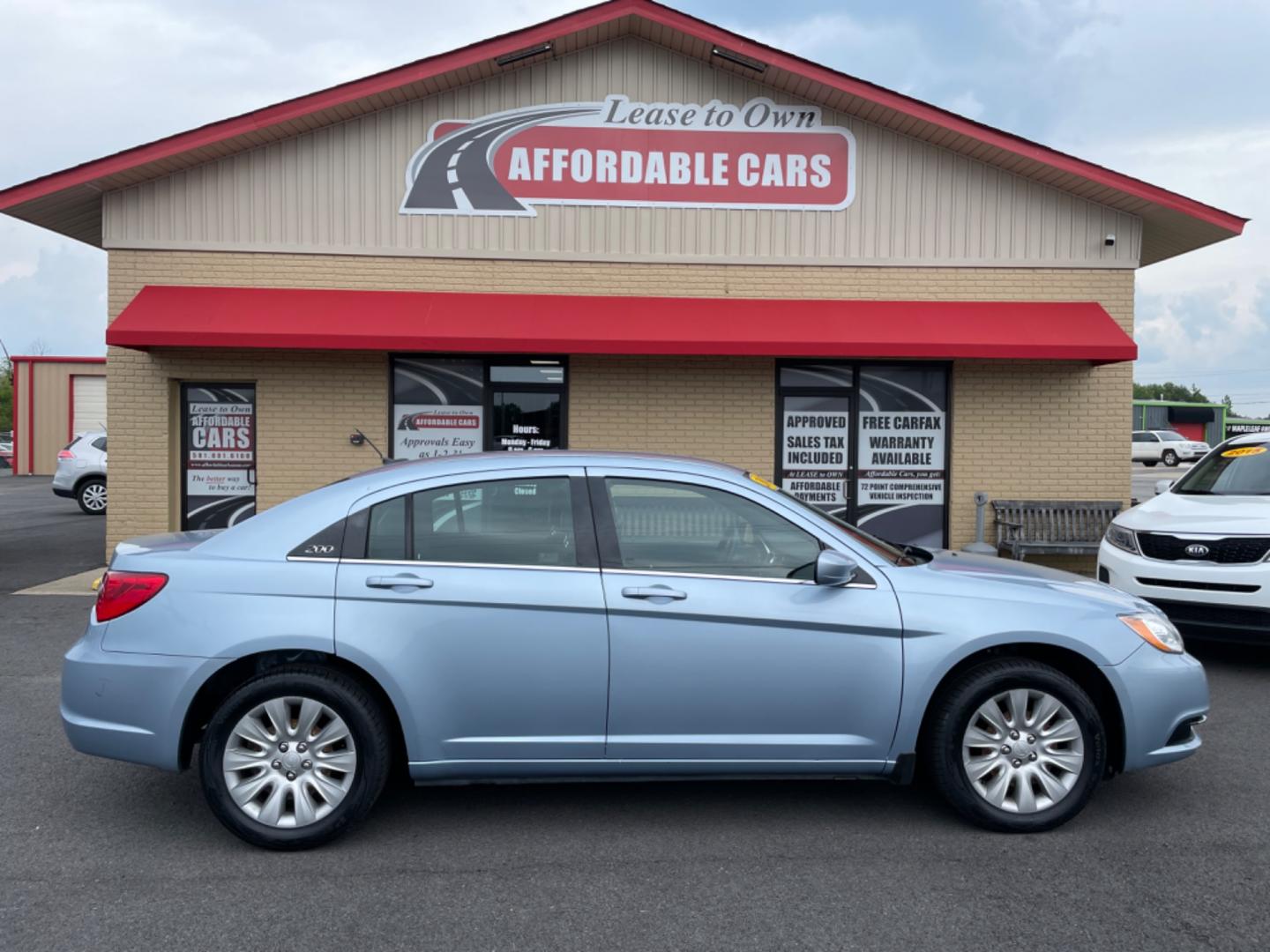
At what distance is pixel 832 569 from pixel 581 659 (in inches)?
Result: 42.8

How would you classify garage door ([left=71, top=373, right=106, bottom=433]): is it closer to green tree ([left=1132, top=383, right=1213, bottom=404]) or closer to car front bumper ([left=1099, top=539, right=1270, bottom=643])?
car front bumper ([left=1099, top=539, right=1270, bottom=643])

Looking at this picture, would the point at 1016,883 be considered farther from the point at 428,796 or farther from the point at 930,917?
the point at 428,796

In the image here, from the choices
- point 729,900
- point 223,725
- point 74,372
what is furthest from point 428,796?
point 74,372

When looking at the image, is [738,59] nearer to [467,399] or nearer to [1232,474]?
[467,399]

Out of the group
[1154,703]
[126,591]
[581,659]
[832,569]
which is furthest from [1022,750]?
[126,591]

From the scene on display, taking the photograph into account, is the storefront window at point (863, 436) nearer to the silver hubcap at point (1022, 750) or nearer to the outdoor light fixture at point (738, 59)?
the outdoor light fixture at point (738, 59)

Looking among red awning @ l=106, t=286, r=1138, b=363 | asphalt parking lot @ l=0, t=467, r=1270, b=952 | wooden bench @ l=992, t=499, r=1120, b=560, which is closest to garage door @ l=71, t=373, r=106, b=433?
red awning @ l=106, t=286, r=1138, b=363

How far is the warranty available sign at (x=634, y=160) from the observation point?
37.1 feet

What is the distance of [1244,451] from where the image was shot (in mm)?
8594

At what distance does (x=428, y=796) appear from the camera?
4711 mm

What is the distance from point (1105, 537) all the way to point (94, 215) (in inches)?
454

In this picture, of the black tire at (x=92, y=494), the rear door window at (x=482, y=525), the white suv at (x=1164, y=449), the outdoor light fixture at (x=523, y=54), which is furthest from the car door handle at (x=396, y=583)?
the white suv at (x=1164, y=449)

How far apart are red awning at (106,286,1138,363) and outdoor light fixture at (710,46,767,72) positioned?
254 cm

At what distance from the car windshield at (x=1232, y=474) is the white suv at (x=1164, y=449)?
45390mm
